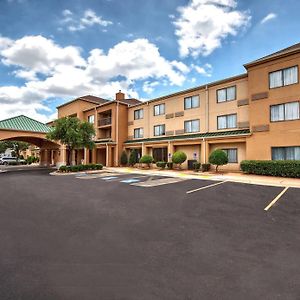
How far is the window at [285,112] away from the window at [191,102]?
360 inches

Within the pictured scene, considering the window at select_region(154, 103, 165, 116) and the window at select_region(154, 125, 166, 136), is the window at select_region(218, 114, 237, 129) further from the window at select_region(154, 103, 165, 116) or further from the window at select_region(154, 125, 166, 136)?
the window at select_region(154, 103, 165, 116)

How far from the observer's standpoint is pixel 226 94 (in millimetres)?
24625

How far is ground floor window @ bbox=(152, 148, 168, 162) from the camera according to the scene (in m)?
30.0

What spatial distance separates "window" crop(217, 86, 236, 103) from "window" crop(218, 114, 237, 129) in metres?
1.91

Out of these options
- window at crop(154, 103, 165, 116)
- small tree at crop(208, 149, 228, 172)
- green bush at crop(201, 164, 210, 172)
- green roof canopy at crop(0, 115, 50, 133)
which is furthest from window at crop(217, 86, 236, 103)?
green roof canopy at crop(0, 115, 50, 133)

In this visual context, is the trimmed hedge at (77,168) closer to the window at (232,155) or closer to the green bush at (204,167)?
the green bush at (204,167)

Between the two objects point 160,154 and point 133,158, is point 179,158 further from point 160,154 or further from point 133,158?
point 133,158

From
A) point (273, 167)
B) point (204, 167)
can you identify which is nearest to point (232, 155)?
point (204, 167)

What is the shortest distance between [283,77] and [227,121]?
670 centimetres

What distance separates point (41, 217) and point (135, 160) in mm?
23883

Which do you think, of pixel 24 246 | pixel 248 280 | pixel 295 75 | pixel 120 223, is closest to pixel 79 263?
pixel 24 246

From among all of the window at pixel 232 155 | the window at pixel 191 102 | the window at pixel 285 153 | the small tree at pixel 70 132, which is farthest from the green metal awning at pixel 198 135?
the small tree at pixel 70 132

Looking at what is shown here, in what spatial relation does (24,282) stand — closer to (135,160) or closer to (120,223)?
(120,223)

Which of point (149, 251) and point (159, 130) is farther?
point (159, 130)
